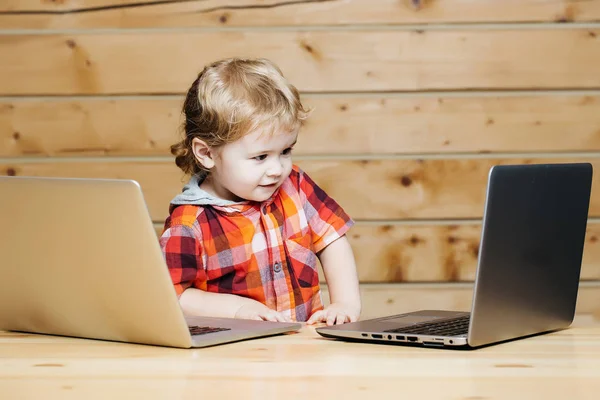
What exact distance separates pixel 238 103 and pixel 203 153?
14 centimetres

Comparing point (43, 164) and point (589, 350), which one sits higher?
point (589, 350)

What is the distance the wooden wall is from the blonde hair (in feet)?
2.72

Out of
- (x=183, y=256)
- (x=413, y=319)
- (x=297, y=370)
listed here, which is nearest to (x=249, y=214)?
(x=183, y=256)

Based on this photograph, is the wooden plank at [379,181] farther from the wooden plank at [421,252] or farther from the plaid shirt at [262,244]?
the plaid shirt at [262,244]

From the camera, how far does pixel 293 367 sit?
3.31ft

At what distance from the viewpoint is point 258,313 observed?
4.88 feet

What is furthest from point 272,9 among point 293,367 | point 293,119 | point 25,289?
point 293,367

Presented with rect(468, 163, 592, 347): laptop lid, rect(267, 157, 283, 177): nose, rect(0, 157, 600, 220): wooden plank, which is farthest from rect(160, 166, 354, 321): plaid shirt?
rect(0, 157, 600, 220): wooden plank

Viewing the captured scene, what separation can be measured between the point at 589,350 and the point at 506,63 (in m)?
1.66

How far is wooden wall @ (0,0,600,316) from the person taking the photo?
2.64 meters

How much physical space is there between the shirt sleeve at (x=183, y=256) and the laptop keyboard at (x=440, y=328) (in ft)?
1.75

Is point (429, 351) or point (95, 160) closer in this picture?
point (429, 351)

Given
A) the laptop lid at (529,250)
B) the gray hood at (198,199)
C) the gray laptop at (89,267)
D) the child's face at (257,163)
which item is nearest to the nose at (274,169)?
the child's face at (257,163)

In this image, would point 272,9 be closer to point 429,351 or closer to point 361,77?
point 361,77
